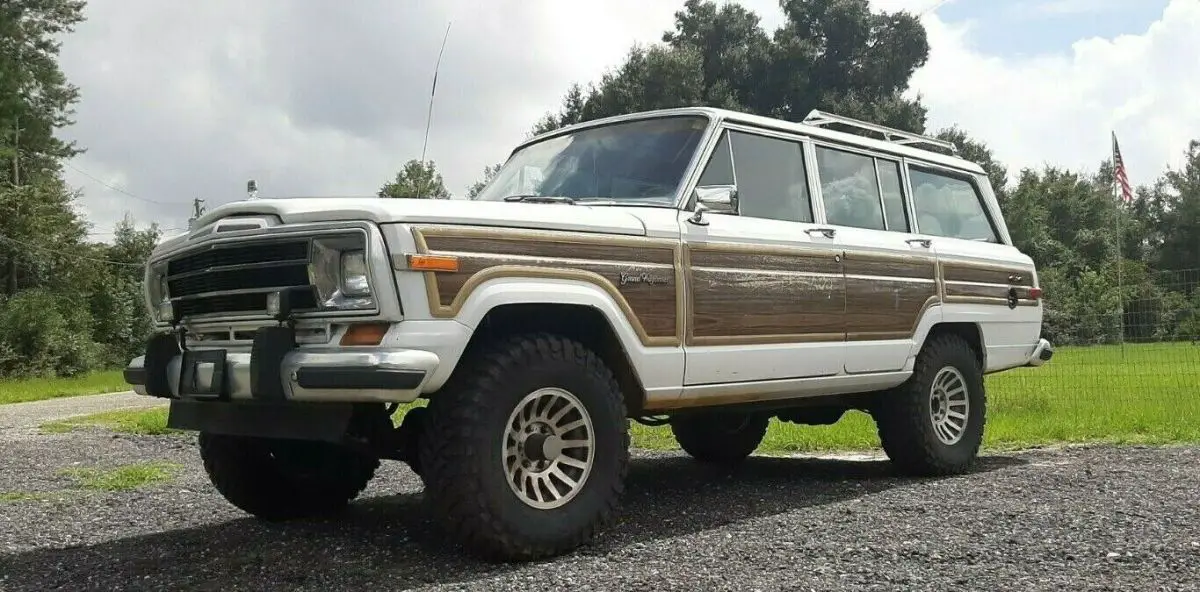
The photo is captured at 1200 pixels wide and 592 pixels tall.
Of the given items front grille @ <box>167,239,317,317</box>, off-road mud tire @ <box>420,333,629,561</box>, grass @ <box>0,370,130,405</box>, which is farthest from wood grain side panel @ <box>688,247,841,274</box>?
grass @ <box>0,370,130,405</box>

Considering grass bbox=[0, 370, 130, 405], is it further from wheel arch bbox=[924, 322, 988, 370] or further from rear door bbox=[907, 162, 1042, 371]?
wheel arch bbox=[924, 322, 988, 370]

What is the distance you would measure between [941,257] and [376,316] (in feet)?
13.7

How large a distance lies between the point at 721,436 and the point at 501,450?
3.90 metres

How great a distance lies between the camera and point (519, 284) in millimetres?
4496

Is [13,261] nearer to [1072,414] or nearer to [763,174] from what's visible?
[1072,414]

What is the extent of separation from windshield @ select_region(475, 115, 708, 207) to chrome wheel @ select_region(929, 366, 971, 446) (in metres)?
2.51

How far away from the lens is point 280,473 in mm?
5582

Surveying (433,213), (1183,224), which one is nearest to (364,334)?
(433,213)

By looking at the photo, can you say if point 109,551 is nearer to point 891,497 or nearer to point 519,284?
point 519,284

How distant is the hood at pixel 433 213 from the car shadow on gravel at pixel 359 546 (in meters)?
1.41

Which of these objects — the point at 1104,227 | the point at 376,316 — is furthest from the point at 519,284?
the point at 1104,227

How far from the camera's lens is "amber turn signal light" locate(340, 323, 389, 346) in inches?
166

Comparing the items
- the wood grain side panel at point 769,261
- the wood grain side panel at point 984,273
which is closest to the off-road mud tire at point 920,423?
the wood grain side panel at point 984,273

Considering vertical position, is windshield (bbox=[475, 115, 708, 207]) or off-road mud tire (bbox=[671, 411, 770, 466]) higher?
windshield (bbox=[475, 115, 708, 207])
